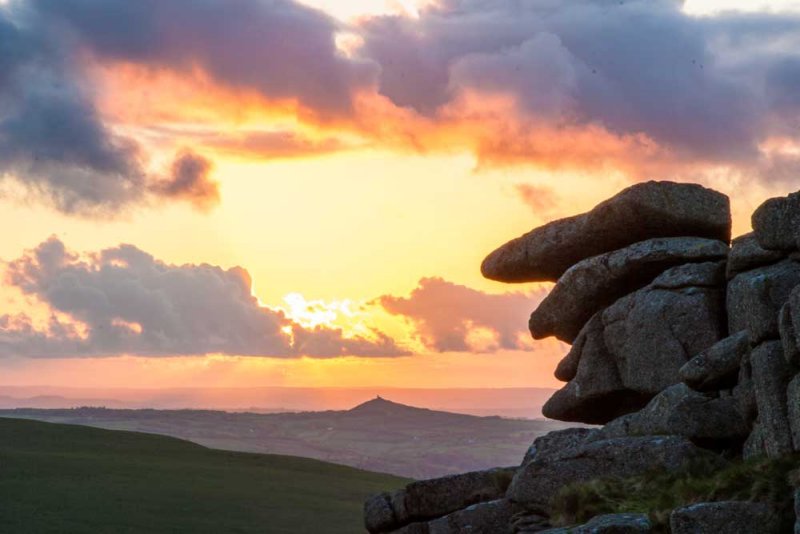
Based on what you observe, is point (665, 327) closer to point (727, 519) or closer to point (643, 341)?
point (643, 341)

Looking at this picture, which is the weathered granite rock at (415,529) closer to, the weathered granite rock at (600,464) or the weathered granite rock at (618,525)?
the weathered granite rock at (600,464)

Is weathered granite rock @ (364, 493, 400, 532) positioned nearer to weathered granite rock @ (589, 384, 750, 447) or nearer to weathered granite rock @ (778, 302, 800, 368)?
weathered granite rock @ (589, 384, 750, 447)

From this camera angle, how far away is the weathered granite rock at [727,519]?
92.6ft

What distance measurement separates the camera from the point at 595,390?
47406 mm

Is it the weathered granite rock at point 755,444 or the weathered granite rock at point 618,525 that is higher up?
the weathered granite rock at point 755,444

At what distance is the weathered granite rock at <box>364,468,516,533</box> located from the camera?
4181 centimetres

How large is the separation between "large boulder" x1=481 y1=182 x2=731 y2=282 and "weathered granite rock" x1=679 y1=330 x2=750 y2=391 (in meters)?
9.90

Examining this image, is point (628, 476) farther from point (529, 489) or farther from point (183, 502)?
point (183, 502)

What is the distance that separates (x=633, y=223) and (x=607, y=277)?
255 cm

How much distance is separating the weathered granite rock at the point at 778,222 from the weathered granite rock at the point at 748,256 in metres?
3.87

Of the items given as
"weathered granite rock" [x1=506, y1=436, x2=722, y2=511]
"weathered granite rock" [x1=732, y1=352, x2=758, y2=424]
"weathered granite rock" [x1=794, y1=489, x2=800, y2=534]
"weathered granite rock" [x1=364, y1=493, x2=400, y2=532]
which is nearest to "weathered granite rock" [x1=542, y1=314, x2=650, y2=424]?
"weathered granite rock" [x1=732, y1=352, x2=758, y2=424]

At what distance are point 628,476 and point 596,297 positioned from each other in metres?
14.7

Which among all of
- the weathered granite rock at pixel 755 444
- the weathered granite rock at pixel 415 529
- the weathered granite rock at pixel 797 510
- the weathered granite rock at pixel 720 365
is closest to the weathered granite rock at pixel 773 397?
the weathered granite rock at pixel 755 444

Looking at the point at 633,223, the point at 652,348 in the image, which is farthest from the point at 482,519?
the point at 633,223
